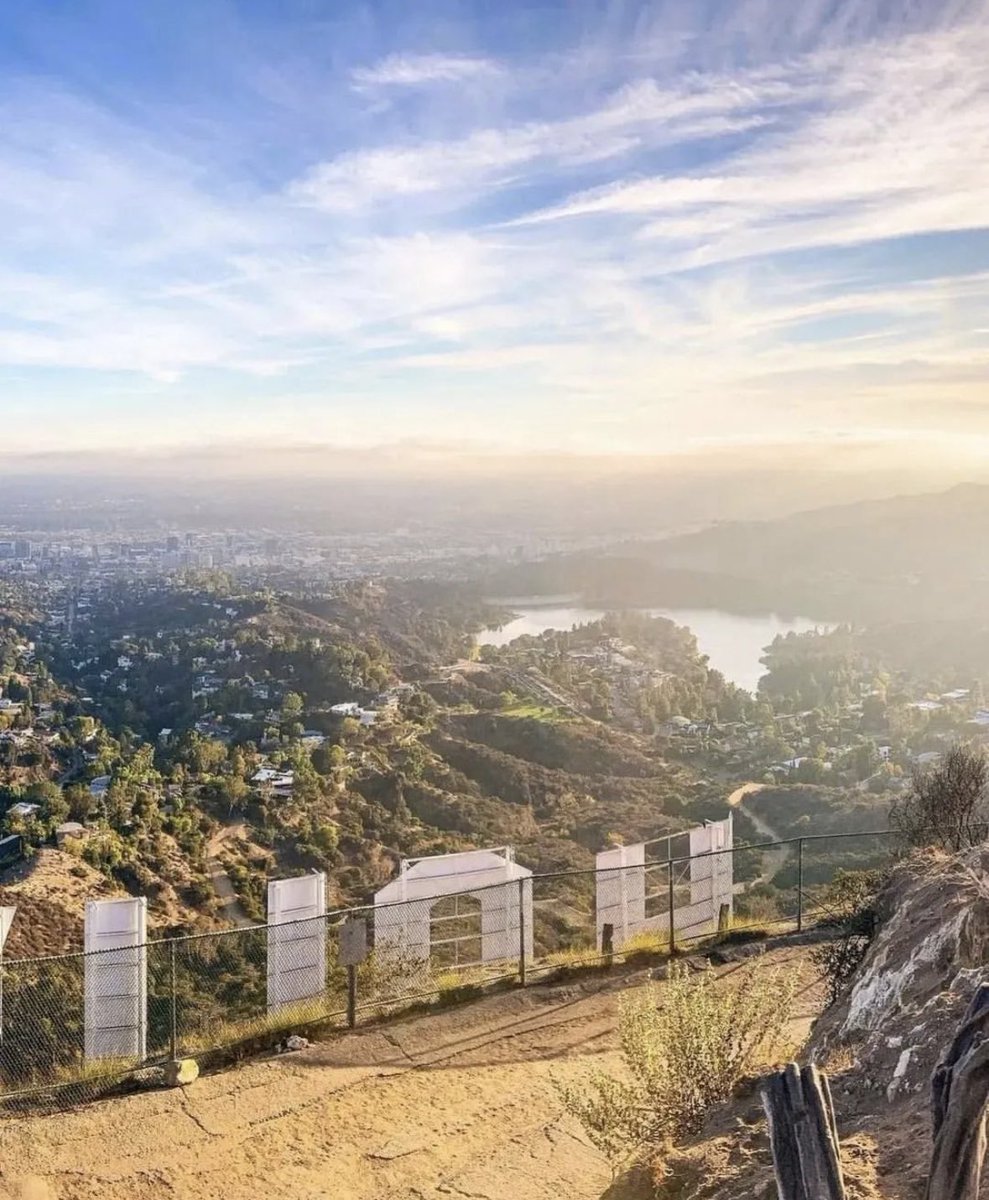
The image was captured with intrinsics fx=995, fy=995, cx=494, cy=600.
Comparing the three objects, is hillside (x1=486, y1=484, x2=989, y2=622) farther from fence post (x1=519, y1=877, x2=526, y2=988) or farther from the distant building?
fence post (x1=519, y1=877, x2=526, y2=988)

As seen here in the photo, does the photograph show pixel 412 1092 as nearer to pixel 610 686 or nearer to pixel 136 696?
pixel 136 696

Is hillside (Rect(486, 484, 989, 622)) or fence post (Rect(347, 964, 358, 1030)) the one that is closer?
fence post (Rect(347, 964, 358, 1030))

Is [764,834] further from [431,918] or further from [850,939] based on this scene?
[850,939]

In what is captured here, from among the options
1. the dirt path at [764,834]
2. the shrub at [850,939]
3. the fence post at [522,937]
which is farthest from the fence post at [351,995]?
the dirt path at [764,834]

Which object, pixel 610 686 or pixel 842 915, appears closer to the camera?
pixel 842 915

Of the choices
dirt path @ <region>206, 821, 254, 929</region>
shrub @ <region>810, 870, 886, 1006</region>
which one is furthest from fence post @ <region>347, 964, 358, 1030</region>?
dirt path @ <region>206, 821, 254, 929</region>

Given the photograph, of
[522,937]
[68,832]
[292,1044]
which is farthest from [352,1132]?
[68,832]

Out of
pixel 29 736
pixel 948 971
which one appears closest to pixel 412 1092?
pixel 948 971
